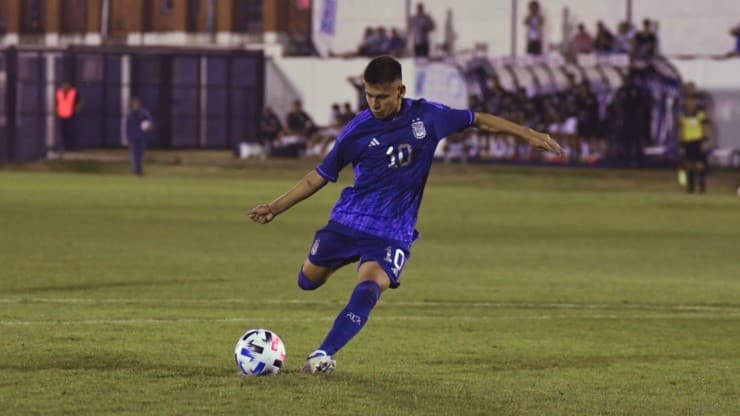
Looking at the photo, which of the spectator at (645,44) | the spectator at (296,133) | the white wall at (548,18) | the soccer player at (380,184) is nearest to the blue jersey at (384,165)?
the soccer player at (380,184)

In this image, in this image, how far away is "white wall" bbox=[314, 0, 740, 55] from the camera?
182 feet

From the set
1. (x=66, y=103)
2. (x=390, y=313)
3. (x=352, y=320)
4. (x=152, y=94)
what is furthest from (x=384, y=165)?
(x=152, y=94)

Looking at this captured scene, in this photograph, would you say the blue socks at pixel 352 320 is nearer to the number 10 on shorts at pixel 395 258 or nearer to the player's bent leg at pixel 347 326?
the player's bent leg at pixel 347 326

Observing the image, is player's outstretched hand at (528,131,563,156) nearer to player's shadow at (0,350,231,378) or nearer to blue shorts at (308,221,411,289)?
blue shorts at (308,221,411,289)

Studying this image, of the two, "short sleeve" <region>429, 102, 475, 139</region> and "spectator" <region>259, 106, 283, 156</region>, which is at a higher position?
"short sleeve" <region>429, 102, 475, 139</region>

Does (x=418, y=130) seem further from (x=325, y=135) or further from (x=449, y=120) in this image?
(x=325, y=135)

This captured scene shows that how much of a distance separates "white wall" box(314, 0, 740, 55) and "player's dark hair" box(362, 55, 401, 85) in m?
45.6

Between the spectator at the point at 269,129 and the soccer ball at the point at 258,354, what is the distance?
A: 159ft

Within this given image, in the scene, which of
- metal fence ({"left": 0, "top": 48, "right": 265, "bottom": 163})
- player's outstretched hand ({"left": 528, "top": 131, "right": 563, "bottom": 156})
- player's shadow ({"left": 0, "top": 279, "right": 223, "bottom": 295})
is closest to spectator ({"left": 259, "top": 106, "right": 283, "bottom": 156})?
metal fence ({"left": 0, "top": 48, "right": 265, "bottom": 163})

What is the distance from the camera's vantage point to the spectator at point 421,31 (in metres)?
59.8

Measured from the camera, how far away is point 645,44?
53.9m

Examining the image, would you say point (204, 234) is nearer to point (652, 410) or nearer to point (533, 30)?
point (652, 410)

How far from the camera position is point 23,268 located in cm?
1962

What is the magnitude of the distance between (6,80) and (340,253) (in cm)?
4871
